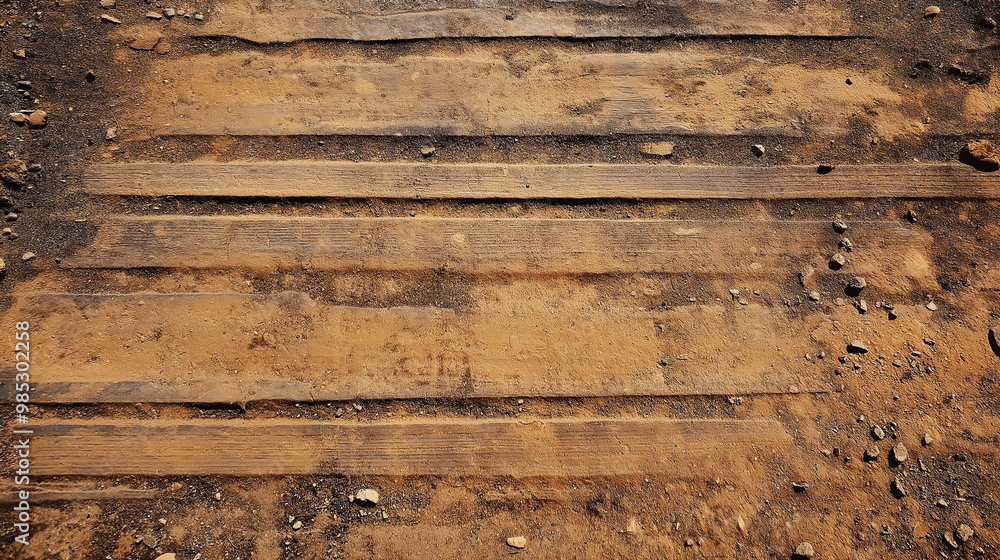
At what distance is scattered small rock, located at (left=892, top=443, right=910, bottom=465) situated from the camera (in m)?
2.69

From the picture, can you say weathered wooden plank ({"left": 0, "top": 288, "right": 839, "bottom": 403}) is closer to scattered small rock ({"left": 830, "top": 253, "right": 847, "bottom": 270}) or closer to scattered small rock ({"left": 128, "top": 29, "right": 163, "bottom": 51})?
scattered small rock ({"left": 830, "top": 253, "right": 847, "bottom": 270})

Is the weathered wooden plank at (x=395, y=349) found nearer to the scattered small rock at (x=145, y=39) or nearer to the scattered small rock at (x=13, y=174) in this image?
the scattered small rock at (x=13, y=174)

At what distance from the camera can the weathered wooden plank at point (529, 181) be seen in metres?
3.10

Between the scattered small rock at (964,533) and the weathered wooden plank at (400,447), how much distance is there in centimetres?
94

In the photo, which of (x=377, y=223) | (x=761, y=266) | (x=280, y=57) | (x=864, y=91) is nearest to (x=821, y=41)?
(x=864, y=91)

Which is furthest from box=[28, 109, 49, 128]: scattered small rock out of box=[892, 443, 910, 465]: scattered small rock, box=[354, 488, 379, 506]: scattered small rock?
box=[892, 443, 910, 465]: scattered small rock

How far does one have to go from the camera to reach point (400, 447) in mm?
2707

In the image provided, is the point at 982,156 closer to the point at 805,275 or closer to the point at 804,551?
the point at 805,275

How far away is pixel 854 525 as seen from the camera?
261 centimetres

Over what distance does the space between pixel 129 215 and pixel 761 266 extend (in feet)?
12.9

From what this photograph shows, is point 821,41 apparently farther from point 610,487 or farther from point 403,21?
point 610,487

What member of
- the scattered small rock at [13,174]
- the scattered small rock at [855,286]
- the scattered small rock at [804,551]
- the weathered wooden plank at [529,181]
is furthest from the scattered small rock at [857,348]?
the scattered small rock at [13,174]

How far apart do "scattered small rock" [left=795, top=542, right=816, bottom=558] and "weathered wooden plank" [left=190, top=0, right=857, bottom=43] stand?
328 cm

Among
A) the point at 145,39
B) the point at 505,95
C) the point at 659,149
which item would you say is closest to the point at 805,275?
the point at 659,149
